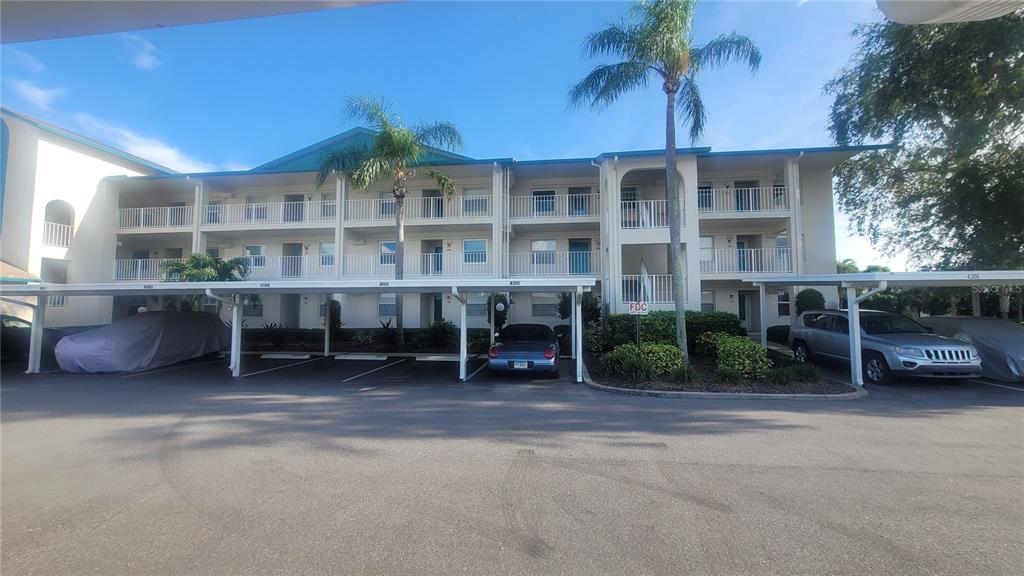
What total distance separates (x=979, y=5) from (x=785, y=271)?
625 inches

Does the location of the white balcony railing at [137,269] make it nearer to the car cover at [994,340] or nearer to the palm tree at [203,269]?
the palm tree at [203,269]

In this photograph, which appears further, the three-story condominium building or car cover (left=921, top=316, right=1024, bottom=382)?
the three-story condominium building

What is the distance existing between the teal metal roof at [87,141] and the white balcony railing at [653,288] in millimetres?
22500

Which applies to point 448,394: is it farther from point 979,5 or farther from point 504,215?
point 504,215

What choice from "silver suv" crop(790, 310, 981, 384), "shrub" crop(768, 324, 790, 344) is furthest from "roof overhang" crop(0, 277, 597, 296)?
"shrub" crop(768, 324, 790, 344)

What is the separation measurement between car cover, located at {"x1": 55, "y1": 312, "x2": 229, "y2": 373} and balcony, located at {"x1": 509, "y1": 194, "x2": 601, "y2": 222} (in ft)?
41.3

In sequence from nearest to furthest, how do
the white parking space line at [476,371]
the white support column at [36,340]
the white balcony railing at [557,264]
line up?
the white parking space line at [476,371] → the white support column at [36,340] → the white balcony railing at [557,264]

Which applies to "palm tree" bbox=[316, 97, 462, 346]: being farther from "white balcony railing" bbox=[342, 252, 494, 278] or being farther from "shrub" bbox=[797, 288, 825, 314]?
"shrub" bbox=[797, 288, 825, 314]

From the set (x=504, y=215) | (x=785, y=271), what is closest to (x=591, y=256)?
(x=504, y=215)

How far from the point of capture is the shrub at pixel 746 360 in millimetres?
9648

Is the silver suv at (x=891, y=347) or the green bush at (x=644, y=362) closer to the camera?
the silver suv at (x=891, y=347)

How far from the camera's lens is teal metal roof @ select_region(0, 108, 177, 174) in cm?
1620

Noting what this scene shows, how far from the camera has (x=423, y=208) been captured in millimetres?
19094

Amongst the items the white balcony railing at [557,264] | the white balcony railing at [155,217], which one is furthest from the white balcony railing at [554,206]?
the white balcony railing at [155,217]
